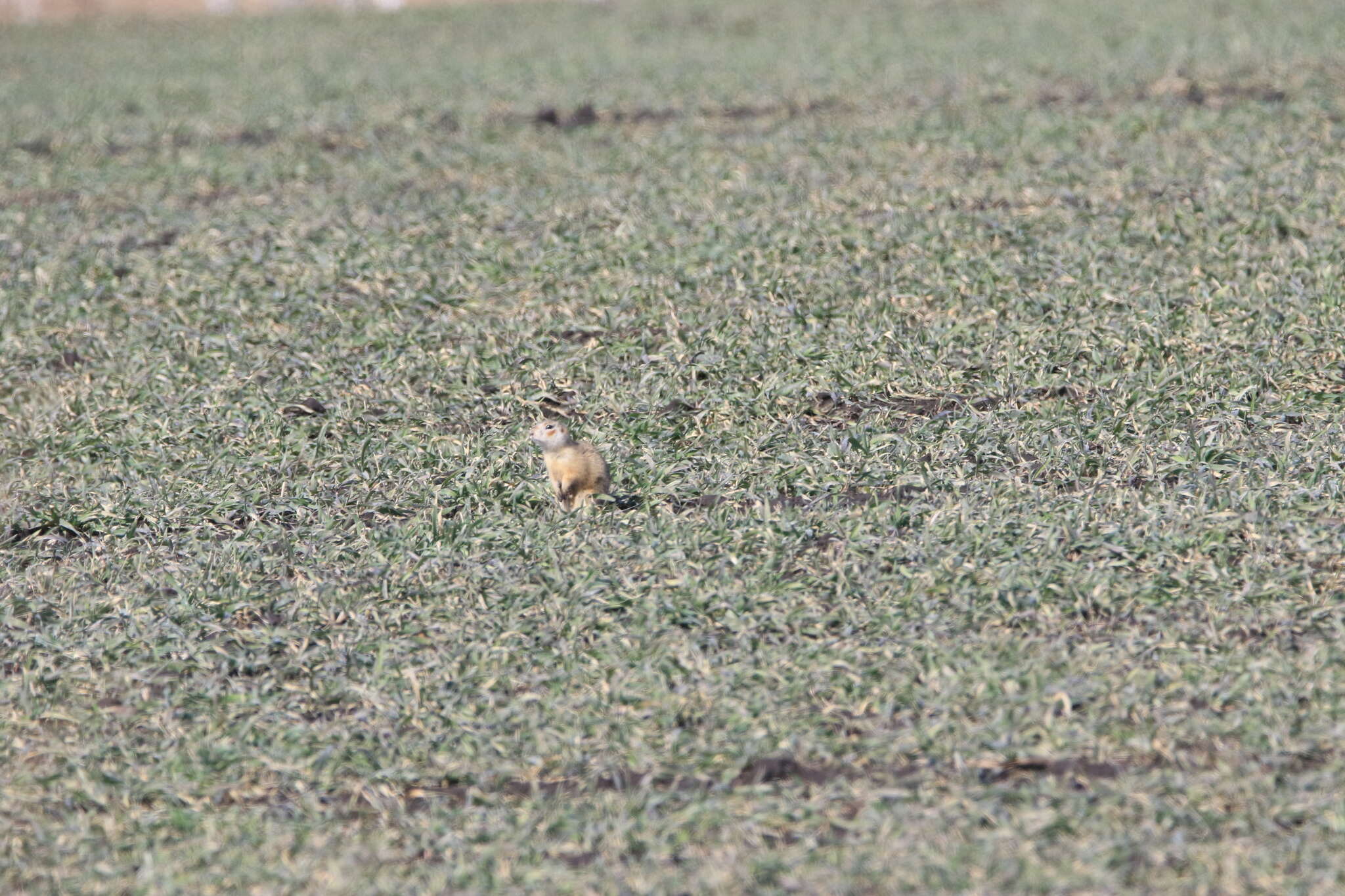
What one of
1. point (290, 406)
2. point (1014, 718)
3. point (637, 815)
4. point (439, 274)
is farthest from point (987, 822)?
point (439, 274)

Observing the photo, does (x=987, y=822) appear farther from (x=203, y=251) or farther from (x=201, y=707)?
(x=203, y=251)

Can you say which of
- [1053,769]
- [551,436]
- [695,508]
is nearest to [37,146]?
[551,436]

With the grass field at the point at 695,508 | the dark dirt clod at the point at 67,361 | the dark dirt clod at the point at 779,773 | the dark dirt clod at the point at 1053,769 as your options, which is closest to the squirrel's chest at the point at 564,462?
the grass field at the point at 695,508

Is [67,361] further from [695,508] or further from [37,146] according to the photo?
[37,146]

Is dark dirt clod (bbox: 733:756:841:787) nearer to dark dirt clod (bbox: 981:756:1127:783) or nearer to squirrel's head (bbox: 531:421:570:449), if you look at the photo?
dark dirt clod (bbox: 981:756:1127:783)

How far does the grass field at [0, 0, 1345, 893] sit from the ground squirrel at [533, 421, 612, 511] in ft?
0.43

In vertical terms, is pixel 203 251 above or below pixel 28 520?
above

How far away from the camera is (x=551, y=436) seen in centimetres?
552

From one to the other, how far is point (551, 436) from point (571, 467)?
134 millimetres

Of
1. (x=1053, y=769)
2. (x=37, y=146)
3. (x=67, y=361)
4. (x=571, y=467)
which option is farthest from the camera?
(x=37, y=146)

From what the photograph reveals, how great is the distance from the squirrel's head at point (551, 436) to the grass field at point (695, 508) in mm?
285

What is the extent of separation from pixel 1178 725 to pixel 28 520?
4167 millimetres

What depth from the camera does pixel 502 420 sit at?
652 centimetres

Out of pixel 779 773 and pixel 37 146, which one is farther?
pixel 37 146
